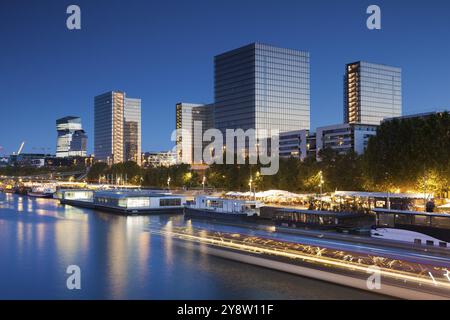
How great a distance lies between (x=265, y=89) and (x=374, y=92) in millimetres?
50000

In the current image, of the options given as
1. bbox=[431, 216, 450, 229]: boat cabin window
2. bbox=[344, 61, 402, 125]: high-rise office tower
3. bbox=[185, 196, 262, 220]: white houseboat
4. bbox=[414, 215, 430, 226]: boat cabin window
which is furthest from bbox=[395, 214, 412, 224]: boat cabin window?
bbox=[344, 61, 402, 125]: high-rise office tower

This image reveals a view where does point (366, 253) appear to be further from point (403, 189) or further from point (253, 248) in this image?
point (403, 189)

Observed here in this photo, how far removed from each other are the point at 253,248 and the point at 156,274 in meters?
8.47

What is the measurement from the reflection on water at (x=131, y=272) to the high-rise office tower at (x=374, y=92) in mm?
140898

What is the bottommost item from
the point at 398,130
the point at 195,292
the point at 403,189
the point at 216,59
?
the point at 195,292

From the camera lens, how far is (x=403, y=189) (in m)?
62.0

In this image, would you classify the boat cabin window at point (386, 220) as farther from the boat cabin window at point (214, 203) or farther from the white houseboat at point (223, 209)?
the boat cabin window at point (214, 203)

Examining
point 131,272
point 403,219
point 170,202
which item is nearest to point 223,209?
point 170,202

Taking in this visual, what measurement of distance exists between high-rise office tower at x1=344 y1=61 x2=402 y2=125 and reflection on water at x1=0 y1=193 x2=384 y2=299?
14090cm

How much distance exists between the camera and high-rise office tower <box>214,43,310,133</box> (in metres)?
153

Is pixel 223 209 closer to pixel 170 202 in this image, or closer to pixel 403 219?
pixel 170 202

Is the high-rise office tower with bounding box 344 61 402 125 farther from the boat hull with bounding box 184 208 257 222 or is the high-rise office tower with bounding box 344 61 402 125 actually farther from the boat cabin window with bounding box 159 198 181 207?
the boat hull with bounding box 184 208 257 222

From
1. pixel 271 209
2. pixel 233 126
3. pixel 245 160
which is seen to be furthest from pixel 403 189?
pixel 233 126

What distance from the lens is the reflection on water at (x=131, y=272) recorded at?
93.2 feet
